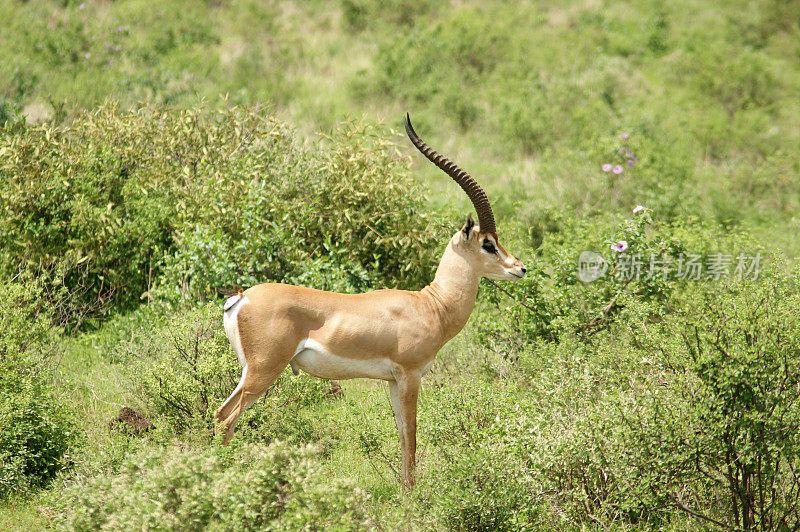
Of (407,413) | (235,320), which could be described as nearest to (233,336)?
(235,320)

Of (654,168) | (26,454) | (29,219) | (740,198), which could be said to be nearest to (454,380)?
(26,454)

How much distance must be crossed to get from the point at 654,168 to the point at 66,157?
340 inches

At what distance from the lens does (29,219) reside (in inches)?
365

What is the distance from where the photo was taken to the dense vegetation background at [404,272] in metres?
5.11

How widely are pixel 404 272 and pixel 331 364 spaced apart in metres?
4.13

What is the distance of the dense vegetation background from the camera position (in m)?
5.11

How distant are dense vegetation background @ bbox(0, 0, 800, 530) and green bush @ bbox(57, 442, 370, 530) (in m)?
0.02

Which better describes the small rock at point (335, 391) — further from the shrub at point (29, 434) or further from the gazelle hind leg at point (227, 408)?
the shrub at point (29, 434)

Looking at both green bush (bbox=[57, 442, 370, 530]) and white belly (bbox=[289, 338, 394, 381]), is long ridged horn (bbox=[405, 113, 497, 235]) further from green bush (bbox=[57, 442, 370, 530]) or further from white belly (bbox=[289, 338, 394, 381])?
green bush (bbox=[57, 442, 370, 530])

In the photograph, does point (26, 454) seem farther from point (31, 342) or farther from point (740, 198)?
point (740, 198)

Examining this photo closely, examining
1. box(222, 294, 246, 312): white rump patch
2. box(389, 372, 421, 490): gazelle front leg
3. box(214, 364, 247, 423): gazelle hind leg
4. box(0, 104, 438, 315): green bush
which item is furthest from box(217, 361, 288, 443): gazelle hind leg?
box(0, 104, 438, 315): green bush

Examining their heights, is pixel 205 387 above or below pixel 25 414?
below

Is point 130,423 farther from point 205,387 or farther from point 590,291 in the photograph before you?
point 590,291

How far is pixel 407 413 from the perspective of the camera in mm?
5922
